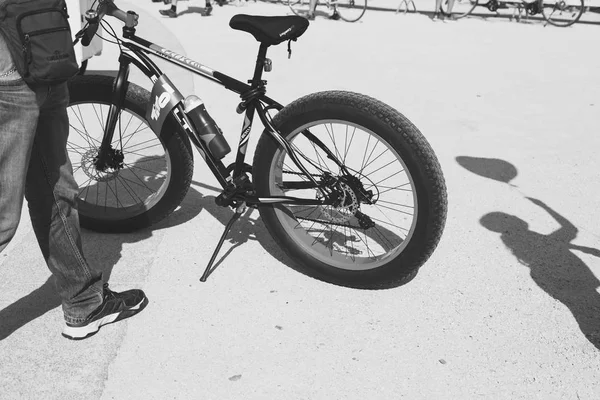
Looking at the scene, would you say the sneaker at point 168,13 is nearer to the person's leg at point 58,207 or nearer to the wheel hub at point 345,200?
the wheel hub at point 345,200

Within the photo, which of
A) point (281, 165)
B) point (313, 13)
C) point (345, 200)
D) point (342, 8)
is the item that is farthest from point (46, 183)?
point (342, 8)

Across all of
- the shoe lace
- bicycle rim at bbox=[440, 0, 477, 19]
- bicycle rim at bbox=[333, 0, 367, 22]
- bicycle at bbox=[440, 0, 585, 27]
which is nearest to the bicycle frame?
the shoe lace

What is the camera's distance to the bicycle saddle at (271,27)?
324cm

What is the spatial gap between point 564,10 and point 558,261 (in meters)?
9.18

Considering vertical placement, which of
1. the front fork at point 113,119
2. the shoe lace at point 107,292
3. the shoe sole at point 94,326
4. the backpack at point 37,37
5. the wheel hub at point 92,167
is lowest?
the shoe sole at point 94,326

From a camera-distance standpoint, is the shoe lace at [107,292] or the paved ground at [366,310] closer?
the paved ground at [366,310]

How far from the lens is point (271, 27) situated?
10.7 feet

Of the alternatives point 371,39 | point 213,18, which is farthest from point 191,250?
point 213,18

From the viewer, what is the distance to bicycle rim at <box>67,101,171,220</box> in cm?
386

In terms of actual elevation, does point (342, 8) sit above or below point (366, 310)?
below

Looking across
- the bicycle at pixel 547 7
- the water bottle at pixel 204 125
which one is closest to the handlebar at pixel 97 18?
the water bottle at pixel 204 125

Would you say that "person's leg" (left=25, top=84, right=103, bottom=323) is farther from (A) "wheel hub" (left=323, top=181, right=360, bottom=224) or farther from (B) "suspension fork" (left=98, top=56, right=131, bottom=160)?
(A) "wheel hub" (left=323, top=181, right=360, bottom=224)

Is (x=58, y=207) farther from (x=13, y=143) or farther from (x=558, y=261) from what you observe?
(x=558, y=261)

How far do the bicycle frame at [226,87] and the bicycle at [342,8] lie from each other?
762 centimetres
